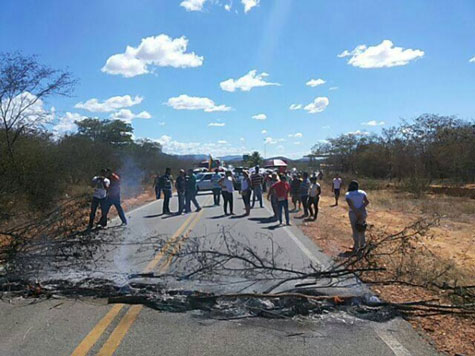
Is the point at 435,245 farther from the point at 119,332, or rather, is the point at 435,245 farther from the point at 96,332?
the point at 96,332

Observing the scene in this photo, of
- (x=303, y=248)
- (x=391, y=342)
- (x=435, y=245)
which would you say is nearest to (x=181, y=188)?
(x=303, y=248)

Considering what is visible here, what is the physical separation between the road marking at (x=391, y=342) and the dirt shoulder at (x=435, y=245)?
0.38 meters

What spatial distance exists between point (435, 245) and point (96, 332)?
425 inches

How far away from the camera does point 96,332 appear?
4820 millimetres

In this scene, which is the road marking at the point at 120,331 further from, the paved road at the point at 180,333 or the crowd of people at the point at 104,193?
the crowd of people at the point at 104,193

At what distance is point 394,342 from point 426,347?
288 mm

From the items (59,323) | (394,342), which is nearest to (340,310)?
(394,342)

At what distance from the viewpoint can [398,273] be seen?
6.93m

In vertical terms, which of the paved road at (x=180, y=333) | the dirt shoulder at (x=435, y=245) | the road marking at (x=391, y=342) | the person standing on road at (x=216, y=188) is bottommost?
the dirt shoulder at (x=435, y=245)

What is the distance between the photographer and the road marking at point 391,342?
431 cm

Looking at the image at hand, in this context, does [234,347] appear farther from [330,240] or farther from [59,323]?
[330,240]

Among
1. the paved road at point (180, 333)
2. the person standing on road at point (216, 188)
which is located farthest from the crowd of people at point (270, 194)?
the paved road at point (180, 333)

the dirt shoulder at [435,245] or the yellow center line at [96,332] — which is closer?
the yellow center line at [96,332]

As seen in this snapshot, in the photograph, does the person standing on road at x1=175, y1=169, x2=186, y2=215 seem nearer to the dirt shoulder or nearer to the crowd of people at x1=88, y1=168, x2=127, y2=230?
the crowd of people at x1=88, y1=168, x2=127, y2=230
